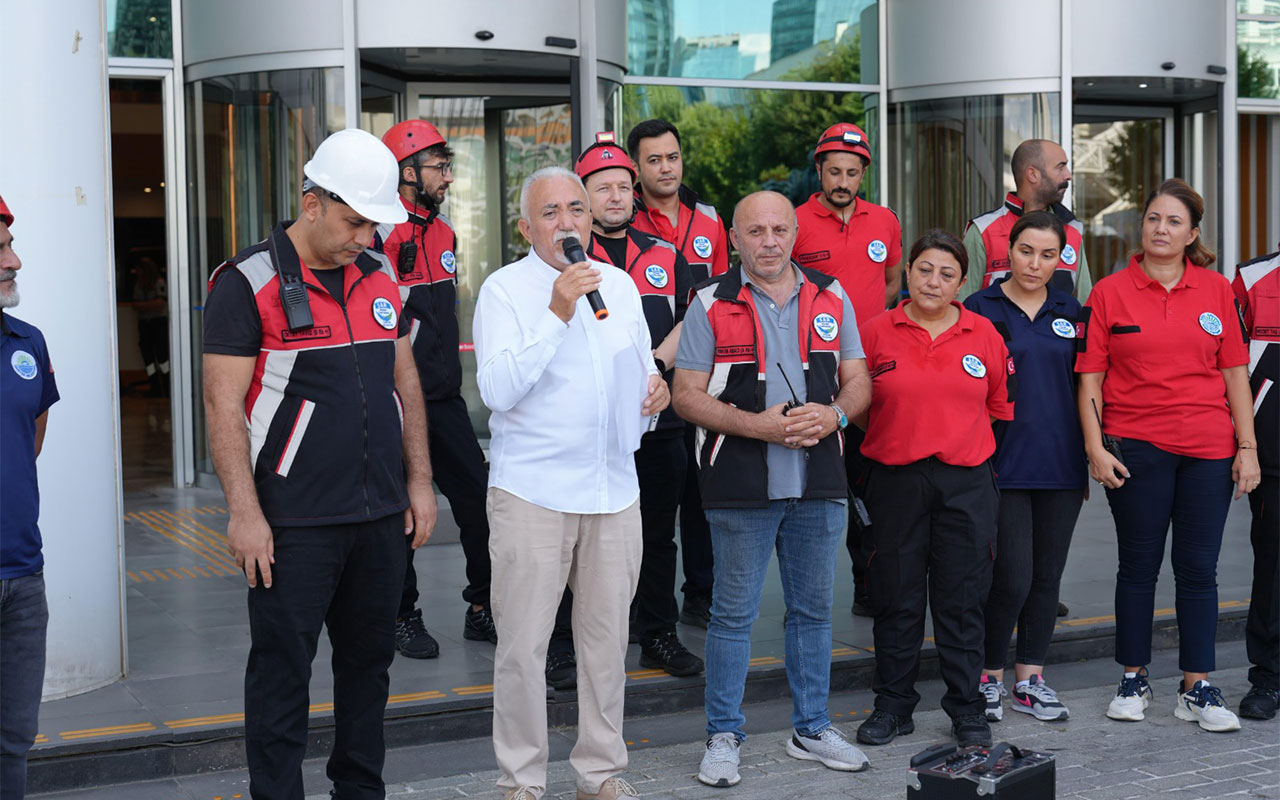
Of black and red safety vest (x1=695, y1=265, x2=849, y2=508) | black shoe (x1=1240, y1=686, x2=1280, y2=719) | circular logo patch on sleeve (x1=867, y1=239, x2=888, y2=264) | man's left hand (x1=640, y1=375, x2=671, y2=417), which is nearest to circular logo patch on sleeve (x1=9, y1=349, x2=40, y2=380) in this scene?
man's left hand (x1=640, y1=375, x2=671, y2=417)

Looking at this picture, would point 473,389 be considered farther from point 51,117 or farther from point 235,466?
point 235,466

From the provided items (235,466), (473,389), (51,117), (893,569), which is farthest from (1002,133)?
(235,466)

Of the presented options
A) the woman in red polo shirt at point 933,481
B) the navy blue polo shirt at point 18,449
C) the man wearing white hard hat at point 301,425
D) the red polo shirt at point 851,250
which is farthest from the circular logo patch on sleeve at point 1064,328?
the navy blue polo shirt at point 18,449

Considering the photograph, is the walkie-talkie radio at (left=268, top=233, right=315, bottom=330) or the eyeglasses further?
the eyeglasses

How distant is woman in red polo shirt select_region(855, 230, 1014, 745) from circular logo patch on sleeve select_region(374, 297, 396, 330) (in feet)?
6.32

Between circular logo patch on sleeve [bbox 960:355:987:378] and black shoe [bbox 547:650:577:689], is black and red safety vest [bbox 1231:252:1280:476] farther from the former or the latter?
black shoe [bbox 547:650:577:689]

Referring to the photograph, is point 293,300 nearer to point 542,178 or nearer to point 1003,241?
point 542,178

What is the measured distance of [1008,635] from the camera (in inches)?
211

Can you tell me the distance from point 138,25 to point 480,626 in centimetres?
632

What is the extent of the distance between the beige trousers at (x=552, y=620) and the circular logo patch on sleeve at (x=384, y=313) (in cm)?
65

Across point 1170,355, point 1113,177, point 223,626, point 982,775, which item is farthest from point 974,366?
point 1113,177

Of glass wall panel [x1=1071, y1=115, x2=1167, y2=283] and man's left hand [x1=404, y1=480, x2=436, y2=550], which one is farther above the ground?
glass wall panel [x1=1071, y1=115, x2=1167, y2=283]

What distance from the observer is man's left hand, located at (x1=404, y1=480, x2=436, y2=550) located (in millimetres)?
4055

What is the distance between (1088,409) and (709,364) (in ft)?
5.15
